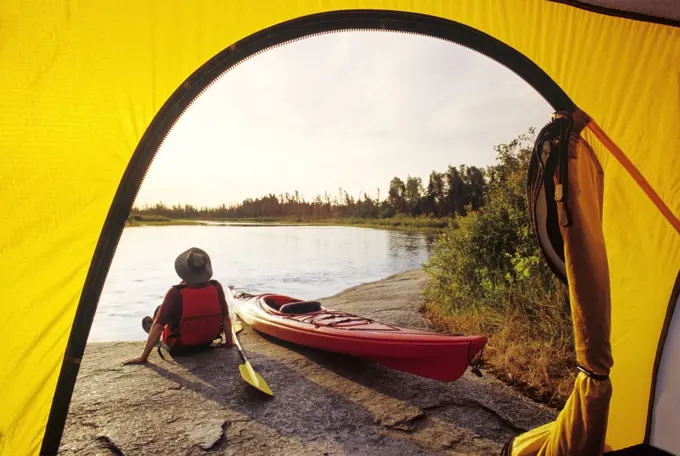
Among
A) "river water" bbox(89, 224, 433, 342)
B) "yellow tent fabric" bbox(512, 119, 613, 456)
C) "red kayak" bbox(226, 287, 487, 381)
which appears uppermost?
"yellow tent fabric" bbox(512, 119, 613, 456)

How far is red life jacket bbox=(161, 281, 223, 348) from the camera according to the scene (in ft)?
13.9

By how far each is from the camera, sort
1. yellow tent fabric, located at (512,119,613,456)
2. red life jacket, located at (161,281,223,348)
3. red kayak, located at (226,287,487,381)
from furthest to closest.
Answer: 1. red life jacket, located at (161,281,223,348)
2. red kayak, located at (226,287,487,381)
3. yellow tent fabric, located at (512,119,613,456)

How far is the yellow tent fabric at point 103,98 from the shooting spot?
1.68 metres

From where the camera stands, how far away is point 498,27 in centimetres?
226

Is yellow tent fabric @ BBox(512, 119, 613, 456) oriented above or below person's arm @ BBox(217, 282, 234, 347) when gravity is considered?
above

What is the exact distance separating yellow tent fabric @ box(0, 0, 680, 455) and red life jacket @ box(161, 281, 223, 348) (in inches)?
95.7

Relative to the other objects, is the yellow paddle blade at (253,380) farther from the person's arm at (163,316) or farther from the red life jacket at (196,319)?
the person's arm at (163,316)

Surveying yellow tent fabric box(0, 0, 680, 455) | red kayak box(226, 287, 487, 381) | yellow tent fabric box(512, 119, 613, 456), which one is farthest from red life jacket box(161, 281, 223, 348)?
yellow tent fabric box(512, 119, 613, 456)

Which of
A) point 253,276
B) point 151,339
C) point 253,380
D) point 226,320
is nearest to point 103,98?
point 253,380

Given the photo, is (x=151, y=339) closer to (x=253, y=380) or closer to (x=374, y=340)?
(x=253, y=380)

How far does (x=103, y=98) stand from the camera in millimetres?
1783

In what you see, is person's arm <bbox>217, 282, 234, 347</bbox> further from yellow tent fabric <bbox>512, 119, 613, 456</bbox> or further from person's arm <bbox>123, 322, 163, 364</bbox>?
yellow tent fabric <bbox>512, 119, 613, 456</bbox>

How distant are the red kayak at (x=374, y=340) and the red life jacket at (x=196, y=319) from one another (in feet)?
2.49

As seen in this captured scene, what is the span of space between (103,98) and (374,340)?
113 inches
